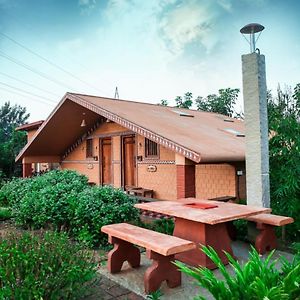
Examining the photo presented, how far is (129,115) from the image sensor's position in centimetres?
891

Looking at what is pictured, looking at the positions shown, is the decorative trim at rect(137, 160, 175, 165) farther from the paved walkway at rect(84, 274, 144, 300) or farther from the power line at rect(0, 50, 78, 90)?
the power line at rect(0, 50, 78, 90)

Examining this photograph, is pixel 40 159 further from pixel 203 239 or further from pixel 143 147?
pixel 203 239

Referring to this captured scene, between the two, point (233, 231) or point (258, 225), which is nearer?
point (258, 225)

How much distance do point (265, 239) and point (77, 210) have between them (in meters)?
3.53

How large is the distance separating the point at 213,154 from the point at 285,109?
182 cm

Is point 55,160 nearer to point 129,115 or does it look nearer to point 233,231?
point 129,115

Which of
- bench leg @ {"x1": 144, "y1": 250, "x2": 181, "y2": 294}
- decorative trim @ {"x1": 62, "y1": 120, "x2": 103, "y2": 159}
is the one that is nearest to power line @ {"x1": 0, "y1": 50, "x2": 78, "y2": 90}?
decorative trim @ {"x1": 62, "y1": 120, "x2": 103, "y2": 159}

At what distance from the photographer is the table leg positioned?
4.86m

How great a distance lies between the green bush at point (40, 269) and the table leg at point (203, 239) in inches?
76.6

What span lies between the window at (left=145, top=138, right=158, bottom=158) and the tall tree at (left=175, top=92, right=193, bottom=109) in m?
18.0

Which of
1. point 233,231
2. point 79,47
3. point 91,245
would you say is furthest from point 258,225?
point 79,47

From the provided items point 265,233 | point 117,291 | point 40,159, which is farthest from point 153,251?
point 40,159

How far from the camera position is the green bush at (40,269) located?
9.64ft

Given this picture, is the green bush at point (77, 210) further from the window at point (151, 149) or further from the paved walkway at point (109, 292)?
the window at point (151, 149)
